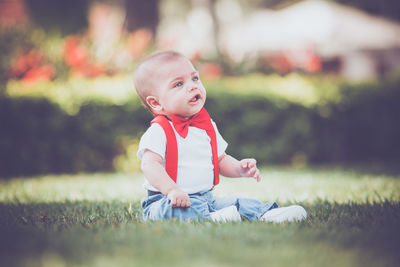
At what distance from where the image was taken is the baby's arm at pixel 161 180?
8.30 feet

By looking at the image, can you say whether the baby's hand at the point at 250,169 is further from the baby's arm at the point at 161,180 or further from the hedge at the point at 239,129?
the hedge at the point at 239,129

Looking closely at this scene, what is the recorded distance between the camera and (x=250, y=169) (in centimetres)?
287

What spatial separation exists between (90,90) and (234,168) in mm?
4171

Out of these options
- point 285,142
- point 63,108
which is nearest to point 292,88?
point 285,142

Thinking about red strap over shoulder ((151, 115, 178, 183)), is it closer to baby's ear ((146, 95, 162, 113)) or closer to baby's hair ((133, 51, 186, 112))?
baby's ear ((146, 95, 162, 113))

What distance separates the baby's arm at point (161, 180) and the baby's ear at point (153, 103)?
0.35m

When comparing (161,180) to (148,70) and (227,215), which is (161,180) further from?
(148,70)

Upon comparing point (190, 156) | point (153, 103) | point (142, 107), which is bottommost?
point (190, 156)

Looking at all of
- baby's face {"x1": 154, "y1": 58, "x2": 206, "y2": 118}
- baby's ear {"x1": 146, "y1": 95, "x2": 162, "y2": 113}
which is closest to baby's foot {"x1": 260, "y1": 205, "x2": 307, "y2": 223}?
baby's face {"x1": 154, "y1": 58, "x2": 206, "y2": 118}

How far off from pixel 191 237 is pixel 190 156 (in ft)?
2.49

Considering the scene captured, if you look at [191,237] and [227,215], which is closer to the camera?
[191,237]

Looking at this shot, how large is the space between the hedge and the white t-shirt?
3.85 meters

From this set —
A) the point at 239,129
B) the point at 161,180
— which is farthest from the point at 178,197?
the point at 239,129

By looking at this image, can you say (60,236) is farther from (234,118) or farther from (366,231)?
(234,118)
